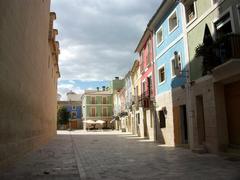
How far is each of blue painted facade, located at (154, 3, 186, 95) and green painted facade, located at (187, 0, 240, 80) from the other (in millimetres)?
1044

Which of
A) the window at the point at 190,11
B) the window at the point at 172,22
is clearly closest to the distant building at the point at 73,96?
the window at the point at 172,22

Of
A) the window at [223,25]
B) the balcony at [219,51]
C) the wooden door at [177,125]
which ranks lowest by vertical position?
the wooden door at [177,125]

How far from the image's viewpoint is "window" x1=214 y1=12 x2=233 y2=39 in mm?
11155

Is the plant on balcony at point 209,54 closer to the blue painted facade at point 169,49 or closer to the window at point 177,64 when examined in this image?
the window at point 177,64

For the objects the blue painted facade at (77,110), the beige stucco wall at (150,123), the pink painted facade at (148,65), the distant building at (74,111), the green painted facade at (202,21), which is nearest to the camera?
the green painted facade at (202,21)

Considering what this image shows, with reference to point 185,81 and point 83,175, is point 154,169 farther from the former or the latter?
point 185,81

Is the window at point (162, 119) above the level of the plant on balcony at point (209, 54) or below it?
below

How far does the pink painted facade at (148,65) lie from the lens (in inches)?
858

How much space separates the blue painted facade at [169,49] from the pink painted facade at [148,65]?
134cm

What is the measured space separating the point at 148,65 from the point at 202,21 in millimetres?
9972

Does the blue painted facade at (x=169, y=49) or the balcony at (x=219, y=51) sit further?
the blue painted facade at (x=169, y=49)

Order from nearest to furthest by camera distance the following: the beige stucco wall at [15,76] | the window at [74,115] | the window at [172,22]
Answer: the beige stucco wall at [15,76] → the window at [172,22] → the window at [74,115]

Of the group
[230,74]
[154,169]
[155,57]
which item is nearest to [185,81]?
[230,74]

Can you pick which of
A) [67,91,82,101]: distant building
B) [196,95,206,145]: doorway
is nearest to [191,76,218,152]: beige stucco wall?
[196,95,206,145]: doorway
